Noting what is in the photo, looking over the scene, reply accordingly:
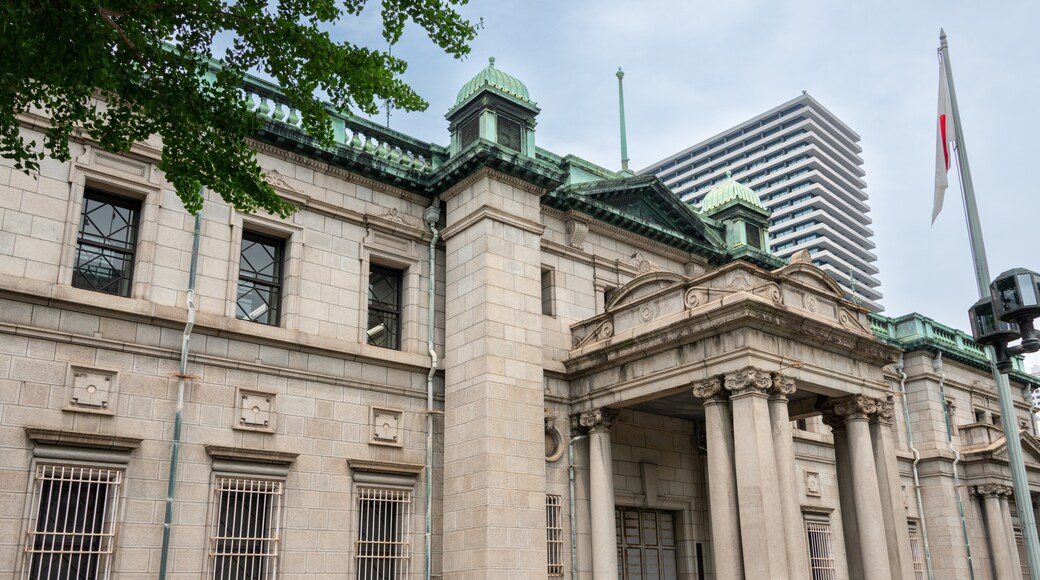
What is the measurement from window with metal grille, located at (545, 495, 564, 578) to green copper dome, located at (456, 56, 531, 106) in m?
9.58

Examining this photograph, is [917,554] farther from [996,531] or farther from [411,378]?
[411,378]

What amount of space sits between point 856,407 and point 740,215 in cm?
887

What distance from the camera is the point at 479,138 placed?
20.0 metres

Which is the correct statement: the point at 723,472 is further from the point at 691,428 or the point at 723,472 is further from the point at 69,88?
the point at 69,88

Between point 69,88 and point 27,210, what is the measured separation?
5.19m

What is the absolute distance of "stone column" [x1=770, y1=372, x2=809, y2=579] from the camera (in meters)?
16.3

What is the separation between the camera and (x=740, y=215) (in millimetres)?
27109

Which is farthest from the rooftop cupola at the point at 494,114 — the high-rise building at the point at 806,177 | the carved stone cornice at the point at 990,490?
the high-rise building at the point at 806,177

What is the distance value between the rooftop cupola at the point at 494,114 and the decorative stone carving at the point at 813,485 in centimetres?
1237

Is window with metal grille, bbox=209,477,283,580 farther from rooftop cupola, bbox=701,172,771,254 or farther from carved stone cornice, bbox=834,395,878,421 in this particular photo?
rooftop cupola, bbox=701,172,771,254

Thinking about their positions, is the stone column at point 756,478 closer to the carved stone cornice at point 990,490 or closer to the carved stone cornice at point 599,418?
the carved stone cornice at point 599,418

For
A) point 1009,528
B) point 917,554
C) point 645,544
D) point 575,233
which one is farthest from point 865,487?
point 1009,528

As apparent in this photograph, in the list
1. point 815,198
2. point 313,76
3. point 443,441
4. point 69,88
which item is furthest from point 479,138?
point 815,198

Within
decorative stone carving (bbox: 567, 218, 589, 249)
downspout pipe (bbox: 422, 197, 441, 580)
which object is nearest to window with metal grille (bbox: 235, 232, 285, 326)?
downspout pipe (bbox: 422, 197, 441, 580)
